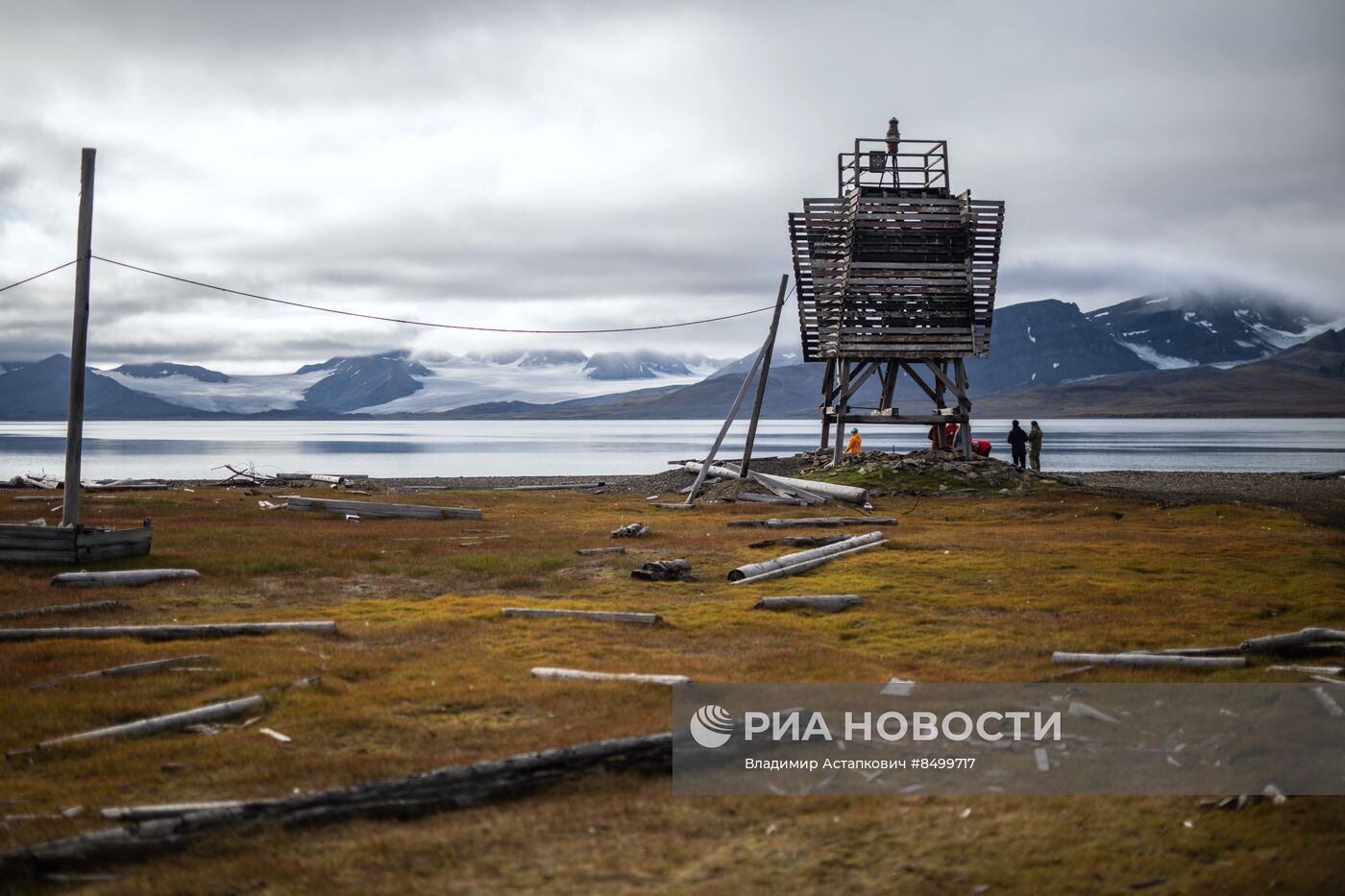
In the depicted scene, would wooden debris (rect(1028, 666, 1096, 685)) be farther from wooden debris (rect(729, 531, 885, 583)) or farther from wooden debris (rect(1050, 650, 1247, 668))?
wooden debris (rect(729, 531, 885, 583))

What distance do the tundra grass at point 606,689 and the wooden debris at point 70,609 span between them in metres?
0.40

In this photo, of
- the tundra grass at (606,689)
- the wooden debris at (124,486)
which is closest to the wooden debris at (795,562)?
the tundra grass at (606,689)

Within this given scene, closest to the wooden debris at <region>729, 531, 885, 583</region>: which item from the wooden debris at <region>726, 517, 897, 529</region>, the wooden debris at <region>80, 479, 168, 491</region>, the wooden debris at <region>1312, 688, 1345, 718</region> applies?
the wooden debris at <region>726, 517, 897, 529</region>

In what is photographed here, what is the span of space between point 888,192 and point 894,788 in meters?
39.9

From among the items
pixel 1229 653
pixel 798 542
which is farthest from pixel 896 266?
pixel 1229 653

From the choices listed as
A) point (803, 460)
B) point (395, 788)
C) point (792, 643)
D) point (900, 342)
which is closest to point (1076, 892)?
point (395, 788)

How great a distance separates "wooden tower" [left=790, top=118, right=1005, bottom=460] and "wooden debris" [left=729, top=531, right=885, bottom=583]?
20.6m

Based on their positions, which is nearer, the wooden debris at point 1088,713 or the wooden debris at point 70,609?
the wooden debris at point 1088,713

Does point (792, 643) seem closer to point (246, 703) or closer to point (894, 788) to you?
point (894, 788)

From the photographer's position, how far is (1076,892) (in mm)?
7379

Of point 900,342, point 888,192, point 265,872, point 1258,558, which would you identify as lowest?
point 265,872

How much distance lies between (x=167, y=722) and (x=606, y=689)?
15.0ft

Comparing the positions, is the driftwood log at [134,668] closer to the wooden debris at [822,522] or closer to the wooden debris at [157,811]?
the wooden debris at [157,811]

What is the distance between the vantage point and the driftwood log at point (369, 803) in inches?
302
